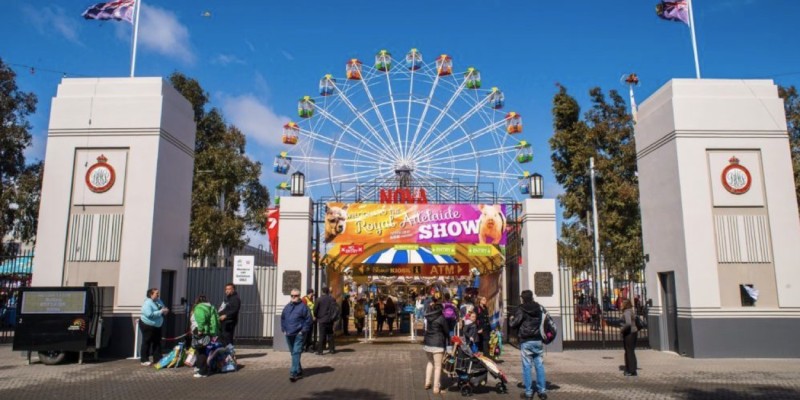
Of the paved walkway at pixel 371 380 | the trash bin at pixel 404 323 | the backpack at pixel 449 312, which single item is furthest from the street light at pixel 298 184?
the trash bin at pixel 404 323

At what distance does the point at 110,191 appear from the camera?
49.9 feet

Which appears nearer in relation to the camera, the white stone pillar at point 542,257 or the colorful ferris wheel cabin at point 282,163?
the white stone pillar at point 542,257

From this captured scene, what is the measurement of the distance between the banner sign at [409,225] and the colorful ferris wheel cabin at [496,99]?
13630mm

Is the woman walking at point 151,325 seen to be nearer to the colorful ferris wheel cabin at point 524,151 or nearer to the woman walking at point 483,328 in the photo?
the woman walking at point 483,328

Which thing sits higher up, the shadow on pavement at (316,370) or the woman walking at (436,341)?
the woman walking at (436,341)

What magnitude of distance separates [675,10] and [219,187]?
22.7m

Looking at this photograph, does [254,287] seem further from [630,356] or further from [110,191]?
[630,356]

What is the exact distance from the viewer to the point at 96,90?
1572 centimetres

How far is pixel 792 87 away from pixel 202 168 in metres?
28.8

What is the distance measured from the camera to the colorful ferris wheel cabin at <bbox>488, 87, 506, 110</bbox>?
98.2 ft

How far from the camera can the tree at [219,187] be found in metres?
28.9

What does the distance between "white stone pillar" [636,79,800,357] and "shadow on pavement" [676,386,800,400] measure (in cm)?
444

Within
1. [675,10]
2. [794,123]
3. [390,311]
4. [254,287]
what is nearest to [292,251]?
[254,287]

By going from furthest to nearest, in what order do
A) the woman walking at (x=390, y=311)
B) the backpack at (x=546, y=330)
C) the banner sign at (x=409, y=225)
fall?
the woman walking at (x=390, y=311), the banner sign at (x=409, y=225), the backpack at (x=546, y=330)
